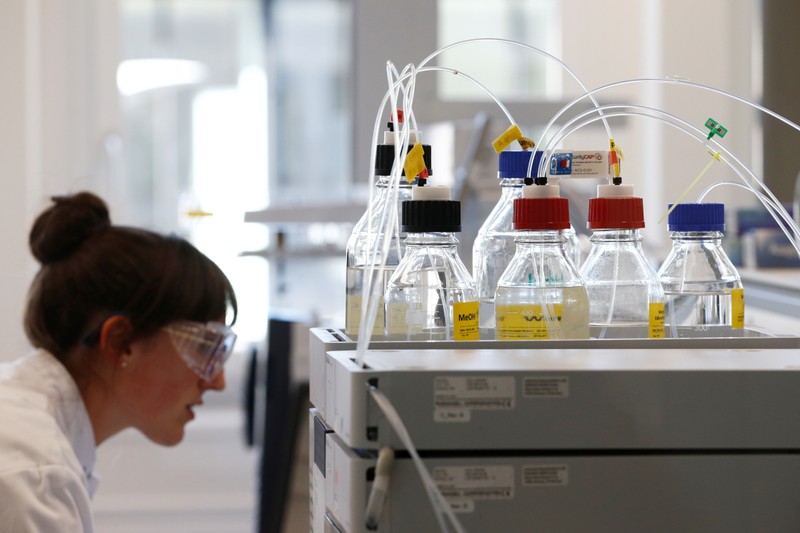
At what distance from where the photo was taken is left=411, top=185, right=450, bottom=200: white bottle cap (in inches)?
29.1

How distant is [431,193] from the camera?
0.74 meters

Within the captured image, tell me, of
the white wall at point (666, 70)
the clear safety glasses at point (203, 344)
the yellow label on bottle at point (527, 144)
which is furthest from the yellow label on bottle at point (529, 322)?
the white wall at point (666, 70)

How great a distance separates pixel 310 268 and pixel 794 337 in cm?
378

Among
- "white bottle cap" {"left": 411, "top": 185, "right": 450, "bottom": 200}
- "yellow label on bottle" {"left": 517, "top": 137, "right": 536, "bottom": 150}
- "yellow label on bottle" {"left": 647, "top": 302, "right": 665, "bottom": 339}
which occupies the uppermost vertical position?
"yellow label on bottle" {"left": 517, "top": 137, "right": 536, "bottom": 150}

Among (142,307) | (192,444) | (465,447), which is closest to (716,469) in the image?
(465,447)

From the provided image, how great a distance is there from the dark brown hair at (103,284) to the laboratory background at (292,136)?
13 cm

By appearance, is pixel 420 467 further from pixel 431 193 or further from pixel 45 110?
pixel 45 110

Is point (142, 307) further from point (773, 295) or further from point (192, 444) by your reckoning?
point (192, 444)

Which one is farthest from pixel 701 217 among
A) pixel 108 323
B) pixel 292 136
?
pixel 292 136

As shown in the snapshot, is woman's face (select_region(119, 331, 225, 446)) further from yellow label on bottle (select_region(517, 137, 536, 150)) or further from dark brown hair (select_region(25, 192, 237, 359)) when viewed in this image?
yellow label on bottle (select_region(517, 137, 536, 150))

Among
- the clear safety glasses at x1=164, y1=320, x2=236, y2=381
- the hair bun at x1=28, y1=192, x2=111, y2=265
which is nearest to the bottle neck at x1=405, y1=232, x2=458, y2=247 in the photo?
the clear safety glasses at x1=164, y1=320, x2=236, y2=381

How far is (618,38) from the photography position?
12.4ft

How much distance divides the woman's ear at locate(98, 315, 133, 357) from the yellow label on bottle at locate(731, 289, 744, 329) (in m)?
0.95

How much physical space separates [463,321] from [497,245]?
6.6 inches
